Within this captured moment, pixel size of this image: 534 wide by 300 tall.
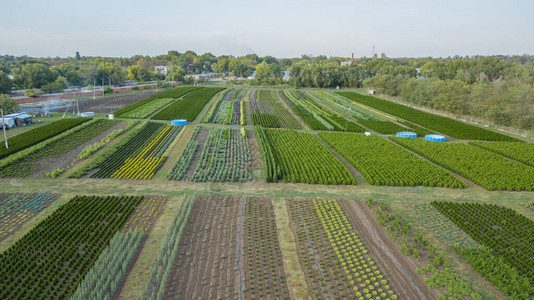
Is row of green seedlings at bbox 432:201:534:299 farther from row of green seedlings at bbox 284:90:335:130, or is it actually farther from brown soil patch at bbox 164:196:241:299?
row of green seedlings at bbox 284:90:335:130

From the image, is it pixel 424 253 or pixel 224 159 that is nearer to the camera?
pixel 424 253

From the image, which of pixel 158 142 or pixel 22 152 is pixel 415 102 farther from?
pixel 22 152

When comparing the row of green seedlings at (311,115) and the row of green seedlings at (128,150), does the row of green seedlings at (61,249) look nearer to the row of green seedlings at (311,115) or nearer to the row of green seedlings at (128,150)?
the row of green seedlings at (128,150)

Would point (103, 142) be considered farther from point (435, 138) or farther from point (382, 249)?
point (435, 138)

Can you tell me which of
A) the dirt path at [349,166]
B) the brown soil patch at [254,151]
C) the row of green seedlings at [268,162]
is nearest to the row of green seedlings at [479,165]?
the dirt path at [349,166]

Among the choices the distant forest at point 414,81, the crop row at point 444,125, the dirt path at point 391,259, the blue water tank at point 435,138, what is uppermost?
the distant forest at point 414,81

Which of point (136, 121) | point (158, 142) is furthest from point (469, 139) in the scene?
point (136, 121)

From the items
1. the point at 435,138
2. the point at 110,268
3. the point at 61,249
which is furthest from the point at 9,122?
the point at 435,138
